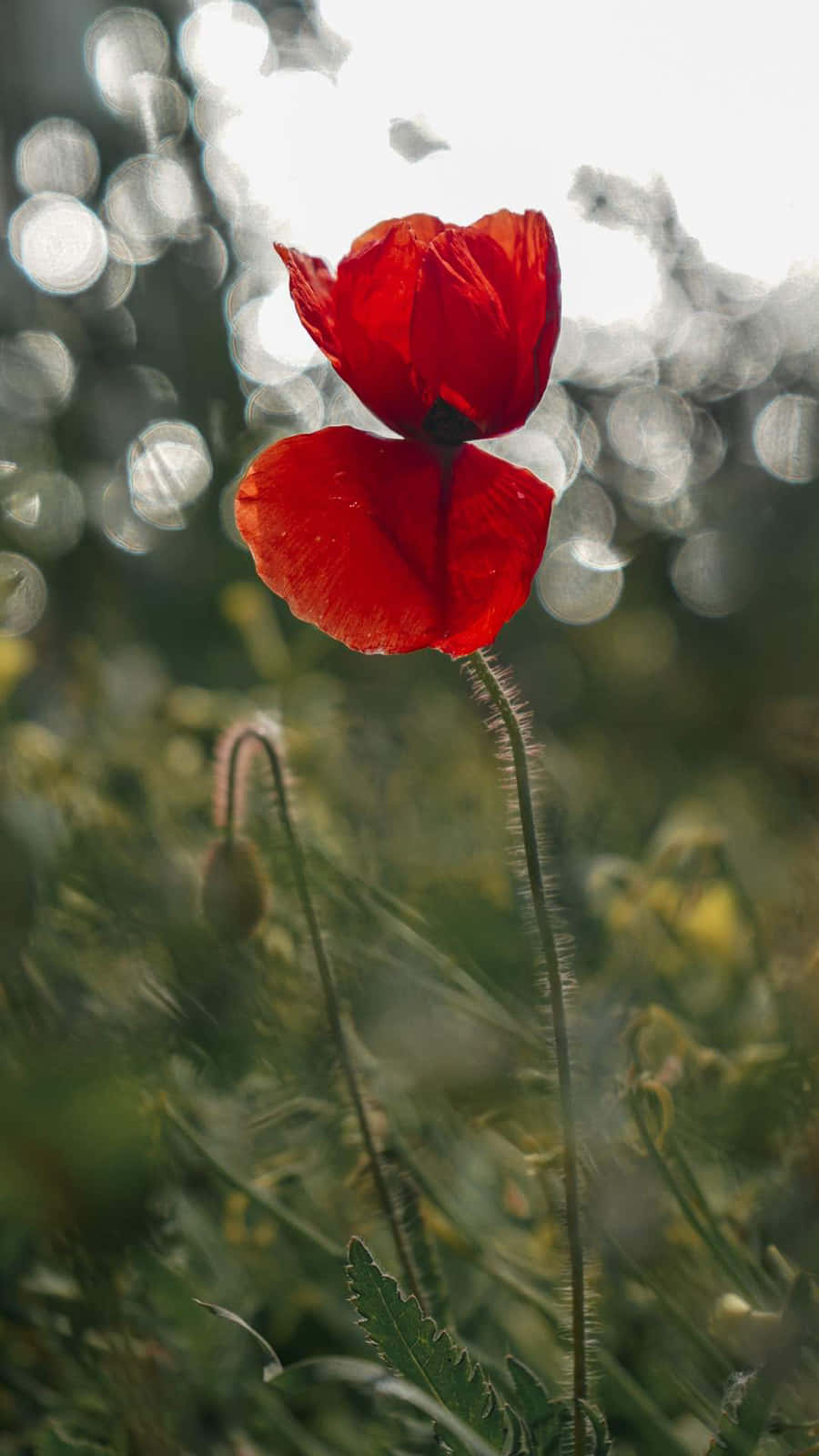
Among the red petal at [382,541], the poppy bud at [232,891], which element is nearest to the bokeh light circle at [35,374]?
the poppy bud at [232,891]

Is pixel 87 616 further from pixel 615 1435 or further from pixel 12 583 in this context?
pixel 615 1435

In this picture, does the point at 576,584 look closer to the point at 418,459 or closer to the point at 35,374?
the point at 35,374

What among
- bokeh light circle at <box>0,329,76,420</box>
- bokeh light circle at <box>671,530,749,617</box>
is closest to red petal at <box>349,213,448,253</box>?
bokeh light circle at <box>0,329,76,420</box>

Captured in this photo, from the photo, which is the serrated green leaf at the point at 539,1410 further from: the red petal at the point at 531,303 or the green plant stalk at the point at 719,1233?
the red petal at the point at 531,303

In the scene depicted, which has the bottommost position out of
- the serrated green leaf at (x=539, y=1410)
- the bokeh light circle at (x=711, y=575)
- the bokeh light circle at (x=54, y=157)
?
the bokeh light circle at (x=711, y=575)

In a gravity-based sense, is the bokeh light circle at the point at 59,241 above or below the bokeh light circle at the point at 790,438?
above

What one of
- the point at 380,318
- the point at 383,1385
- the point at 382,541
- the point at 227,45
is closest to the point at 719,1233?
the point at 383,1385

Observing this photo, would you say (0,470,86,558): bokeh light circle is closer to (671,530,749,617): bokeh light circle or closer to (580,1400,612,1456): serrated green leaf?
(580,1400,612,1456): serrated green leaf
